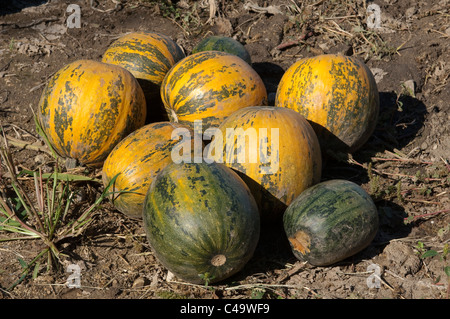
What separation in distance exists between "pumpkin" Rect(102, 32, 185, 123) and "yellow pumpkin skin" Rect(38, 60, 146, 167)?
0.59 meters

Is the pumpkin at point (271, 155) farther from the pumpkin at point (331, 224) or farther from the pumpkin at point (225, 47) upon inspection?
the pumpkin at point (225, 47)

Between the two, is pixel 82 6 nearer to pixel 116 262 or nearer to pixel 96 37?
pixel 96 37

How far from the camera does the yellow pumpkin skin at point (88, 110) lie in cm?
446

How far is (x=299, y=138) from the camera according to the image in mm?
4102

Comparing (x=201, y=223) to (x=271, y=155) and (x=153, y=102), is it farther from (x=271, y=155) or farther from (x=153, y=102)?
(x=153, y=102)

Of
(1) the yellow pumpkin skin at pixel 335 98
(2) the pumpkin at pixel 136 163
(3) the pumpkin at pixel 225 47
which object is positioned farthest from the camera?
(3) the pumpkin at pixel 225 47

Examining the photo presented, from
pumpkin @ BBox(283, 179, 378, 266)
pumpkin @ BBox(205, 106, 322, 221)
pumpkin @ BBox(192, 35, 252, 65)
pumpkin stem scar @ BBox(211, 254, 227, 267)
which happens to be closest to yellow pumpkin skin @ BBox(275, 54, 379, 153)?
pumpkin @ BBox(205, 106, 322, 221)

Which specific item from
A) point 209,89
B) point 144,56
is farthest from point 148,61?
point 209,89

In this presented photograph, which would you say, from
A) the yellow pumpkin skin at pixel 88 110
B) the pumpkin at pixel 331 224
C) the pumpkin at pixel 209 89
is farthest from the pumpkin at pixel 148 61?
the pumpkin at pixel 331 224

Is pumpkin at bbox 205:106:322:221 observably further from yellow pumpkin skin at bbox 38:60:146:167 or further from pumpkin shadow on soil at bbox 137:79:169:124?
pumpkin shadow on soil at bbox 137:79:169:124

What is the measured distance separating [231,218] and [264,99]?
1762 mm

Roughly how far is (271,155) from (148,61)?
200cm

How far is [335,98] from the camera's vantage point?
15.3 feet

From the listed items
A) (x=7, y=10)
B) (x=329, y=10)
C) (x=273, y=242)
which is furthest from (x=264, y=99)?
(x=7, y=10)
